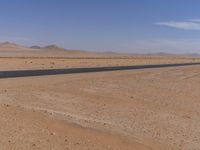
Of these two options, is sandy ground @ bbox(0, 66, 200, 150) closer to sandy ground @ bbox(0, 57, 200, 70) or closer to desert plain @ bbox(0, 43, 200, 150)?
desert plain @ bbox(0, 43, 200, 150)

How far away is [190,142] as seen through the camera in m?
11.7

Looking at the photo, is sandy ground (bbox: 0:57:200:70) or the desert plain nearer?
the desert plain

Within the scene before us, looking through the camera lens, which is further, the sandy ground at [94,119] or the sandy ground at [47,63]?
the sandy ground at [47,63]

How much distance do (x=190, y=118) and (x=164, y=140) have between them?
165 inches

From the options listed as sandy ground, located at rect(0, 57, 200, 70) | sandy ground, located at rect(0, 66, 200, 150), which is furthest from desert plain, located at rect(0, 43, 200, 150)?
sandy ground, located at rect(0, 57, 200, 70)

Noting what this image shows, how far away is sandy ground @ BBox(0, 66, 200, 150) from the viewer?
10.3 meters

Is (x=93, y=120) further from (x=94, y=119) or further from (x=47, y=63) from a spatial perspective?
(x=47, y=63)

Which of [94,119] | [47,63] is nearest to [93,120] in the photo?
[94,119]

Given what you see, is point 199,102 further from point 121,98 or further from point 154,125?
point 154,125

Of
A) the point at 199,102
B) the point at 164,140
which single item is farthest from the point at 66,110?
the point at 199,102

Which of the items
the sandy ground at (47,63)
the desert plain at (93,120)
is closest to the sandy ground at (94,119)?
the desert plain at (93,120)

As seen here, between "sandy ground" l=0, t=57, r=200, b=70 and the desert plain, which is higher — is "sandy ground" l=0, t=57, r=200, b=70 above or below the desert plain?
below

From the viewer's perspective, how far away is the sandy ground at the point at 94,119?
10312 millimetres

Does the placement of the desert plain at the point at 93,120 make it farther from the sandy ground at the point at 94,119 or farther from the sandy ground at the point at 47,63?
the sandy ground at the point at 47,63
